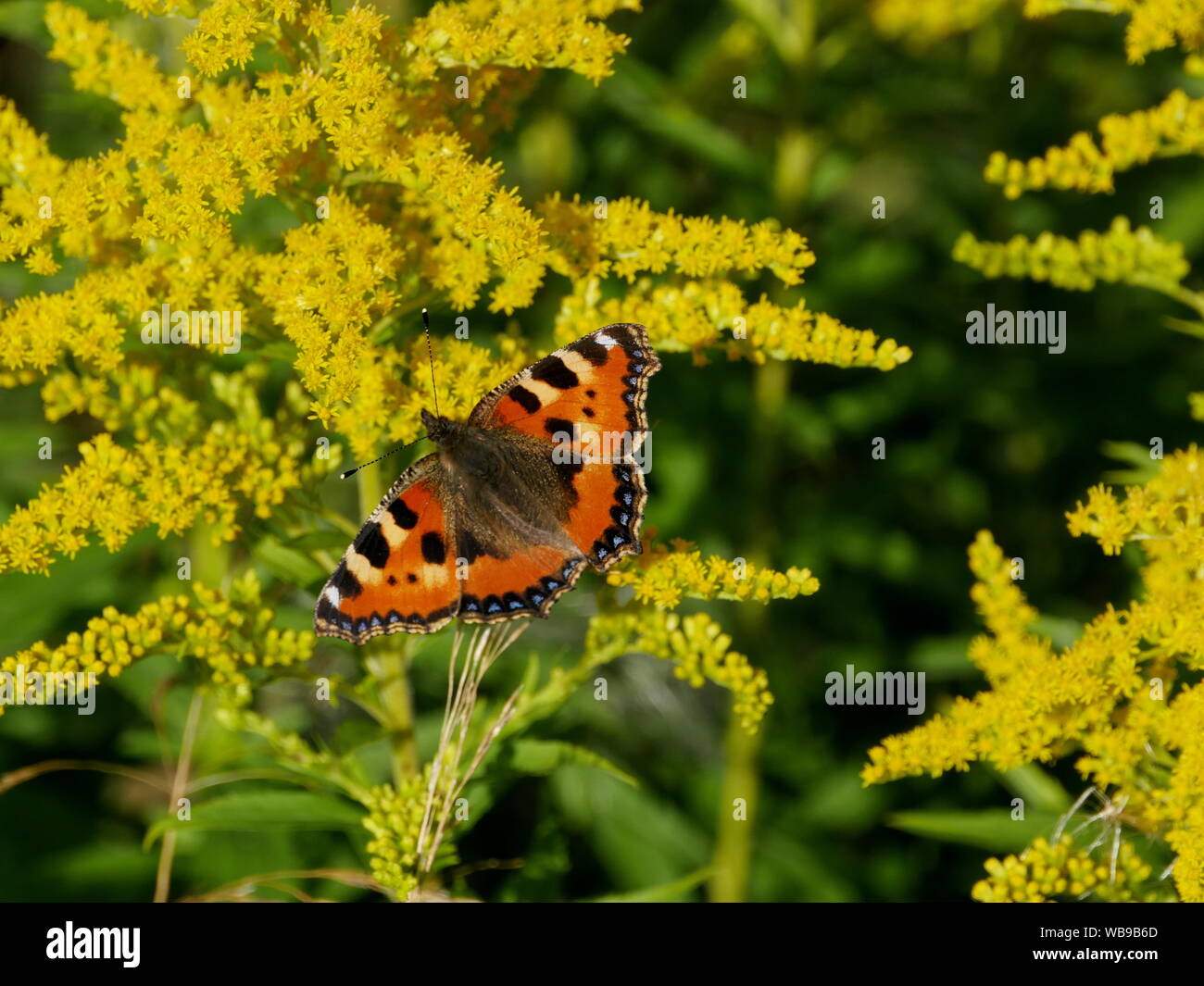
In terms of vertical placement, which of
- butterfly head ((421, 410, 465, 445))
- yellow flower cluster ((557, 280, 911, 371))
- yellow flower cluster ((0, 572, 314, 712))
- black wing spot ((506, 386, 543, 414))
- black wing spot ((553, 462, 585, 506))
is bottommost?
yellow flower cluster ((0, 572, 314, 712))

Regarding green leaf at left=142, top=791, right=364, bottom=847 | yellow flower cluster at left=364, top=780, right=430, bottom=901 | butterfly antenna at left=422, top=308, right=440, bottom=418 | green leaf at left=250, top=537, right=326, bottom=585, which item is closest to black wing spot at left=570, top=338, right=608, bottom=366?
butterfly antenna at left=422, top=308, right=440, bottom=418

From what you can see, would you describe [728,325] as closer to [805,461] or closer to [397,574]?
[397,574]

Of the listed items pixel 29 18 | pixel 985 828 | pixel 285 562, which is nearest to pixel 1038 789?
pixel 985 828

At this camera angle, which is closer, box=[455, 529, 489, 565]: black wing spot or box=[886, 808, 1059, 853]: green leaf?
box=[455, 529, 489, 565]: black wing spot

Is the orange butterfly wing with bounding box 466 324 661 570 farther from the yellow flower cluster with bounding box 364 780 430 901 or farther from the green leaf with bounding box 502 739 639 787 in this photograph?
the yellow flower cluster with bounding box 364 780 430 901

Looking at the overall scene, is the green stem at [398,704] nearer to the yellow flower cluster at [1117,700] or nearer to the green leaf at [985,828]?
the yellow flower cluster at [1117,700]

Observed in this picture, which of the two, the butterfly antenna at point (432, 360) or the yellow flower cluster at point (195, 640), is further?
the butterfly antenna at point (432, 360)

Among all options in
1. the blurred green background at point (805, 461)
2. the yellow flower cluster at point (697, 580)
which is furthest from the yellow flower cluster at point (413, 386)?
the blurred green background at point (805, 461)

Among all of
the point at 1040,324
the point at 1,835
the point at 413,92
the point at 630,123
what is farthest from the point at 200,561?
the point at 1040,324
